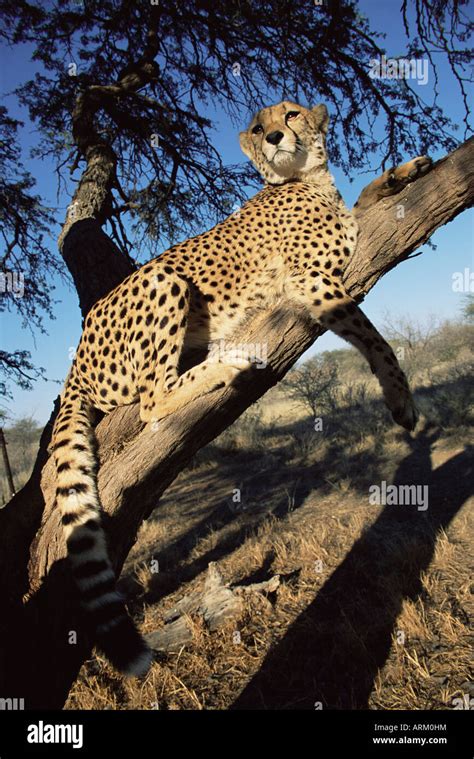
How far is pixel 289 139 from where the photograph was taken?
319 cm

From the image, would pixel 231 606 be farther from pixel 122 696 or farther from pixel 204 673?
pixel 122 696

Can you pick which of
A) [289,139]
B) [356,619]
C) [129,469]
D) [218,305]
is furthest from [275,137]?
[356,619]

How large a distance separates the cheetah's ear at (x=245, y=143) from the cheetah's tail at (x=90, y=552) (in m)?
2.38

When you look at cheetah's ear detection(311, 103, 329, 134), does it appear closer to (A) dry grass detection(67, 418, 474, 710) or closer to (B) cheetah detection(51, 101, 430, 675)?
(B) cheetah detection(51, 101, 430, 675)

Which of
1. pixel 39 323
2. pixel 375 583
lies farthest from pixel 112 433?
pixel 39 323

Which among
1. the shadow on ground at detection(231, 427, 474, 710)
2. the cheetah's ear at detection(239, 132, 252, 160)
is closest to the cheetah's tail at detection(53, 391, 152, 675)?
the shadow on ground at detection(231, 427, 474, 710)

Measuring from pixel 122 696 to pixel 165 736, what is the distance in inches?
70.3

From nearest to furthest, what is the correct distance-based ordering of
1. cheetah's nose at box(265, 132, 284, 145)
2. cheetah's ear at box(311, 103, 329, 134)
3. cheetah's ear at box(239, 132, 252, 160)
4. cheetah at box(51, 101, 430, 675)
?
cheetah at box(51, 101, 430, 675) < cheetah's nose at box(265, 132, 284, 145) < cheetah's ear at box(311, 103, 329, 134) < cheetah's ear at box(239, 132, 252, 160)

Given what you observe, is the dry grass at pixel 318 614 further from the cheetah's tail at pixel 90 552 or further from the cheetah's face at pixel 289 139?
the cheetah's face at pixel 289 139

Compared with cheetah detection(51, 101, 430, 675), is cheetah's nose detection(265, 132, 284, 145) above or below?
above

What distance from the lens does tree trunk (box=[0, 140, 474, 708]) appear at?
2.11m

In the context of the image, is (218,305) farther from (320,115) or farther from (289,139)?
(320,115)

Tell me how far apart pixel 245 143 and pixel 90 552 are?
3.01 meters

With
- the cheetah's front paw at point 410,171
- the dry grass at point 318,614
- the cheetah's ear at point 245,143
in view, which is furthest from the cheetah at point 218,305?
the dry grass at point 318,614
